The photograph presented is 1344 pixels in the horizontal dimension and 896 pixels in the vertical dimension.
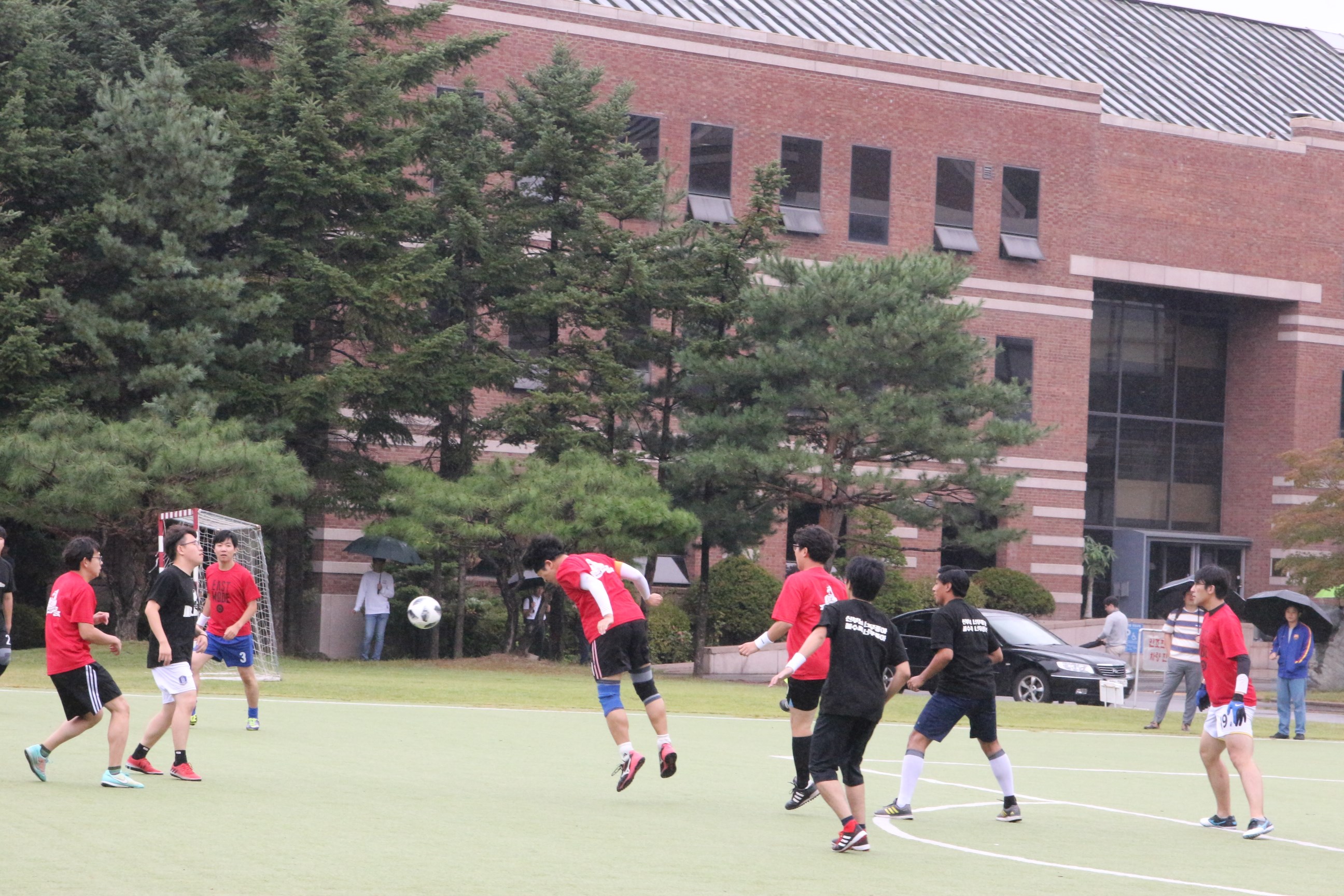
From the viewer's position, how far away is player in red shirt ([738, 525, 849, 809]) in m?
10.8

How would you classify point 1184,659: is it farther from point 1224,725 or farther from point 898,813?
point 898,813

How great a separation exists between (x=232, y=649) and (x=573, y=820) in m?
5.50

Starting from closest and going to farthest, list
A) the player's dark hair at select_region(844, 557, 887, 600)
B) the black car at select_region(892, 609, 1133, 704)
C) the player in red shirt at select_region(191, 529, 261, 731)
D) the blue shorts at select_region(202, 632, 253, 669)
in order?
1. the player's dark hair at select_region(844, 557, 887, 600)
2. the player in red shirt at select_region(191, 529, 261, 731)
3. the blue shorts at select_region(202, 632, 253, 669)
4. the black car at select_region(892, 609, 1133, 704)

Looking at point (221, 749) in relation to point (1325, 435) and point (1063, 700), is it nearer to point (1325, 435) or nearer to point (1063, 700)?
point (1063, 700)

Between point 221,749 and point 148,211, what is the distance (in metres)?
16.8

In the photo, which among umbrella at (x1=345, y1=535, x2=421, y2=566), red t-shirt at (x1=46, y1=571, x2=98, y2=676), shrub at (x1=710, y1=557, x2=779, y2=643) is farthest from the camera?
shrub at (x1=710, y1=557, x2=779, y2=643)

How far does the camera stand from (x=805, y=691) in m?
11.0

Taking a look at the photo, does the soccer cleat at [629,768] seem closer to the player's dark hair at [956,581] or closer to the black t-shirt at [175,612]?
the player's dark hair at [956,581]

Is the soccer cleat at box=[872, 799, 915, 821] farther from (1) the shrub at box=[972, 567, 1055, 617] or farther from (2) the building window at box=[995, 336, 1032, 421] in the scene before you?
(2) the building window at box=[995, 336, 1032, 421]

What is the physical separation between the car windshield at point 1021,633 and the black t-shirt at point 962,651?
15.3 meters

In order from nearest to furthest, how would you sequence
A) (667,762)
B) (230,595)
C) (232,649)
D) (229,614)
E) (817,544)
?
(817,544) → (667,762) → (230,595) → (229,614) → (232,649)

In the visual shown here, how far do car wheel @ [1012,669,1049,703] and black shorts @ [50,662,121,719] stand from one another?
17626mm

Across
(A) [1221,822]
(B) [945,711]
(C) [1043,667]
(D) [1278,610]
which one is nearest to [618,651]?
(B) [945,711]

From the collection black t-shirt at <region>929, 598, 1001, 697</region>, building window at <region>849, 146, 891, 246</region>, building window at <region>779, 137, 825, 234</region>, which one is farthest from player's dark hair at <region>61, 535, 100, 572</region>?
building window at <region>849, 146, 891, 246</region>
